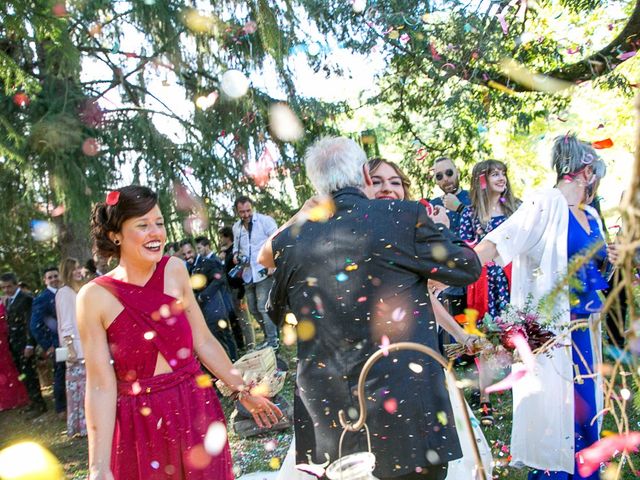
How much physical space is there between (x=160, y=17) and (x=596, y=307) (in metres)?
7.32

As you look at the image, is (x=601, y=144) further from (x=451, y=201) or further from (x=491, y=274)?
(x=451, y=201)

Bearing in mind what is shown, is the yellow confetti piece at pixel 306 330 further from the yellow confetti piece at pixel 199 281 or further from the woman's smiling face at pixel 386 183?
the yellow confetti piece at pixel 199 281

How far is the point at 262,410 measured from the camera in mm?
2738

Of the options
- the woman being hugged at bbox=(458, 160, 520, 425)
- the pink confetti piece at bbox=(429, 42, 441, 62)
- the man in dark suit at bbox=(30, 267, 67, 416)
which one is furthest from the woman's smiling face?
the man in dark suit at bbox=(30, 267, 67, 416)

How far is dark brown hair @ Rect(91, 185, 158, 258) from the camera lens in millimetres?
2785

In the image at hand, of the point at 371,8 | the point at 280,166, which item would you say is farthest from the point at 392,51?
the point at 280,166

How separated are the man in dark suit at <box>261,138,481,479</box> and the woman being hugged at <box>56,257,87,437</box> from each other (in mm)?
5078

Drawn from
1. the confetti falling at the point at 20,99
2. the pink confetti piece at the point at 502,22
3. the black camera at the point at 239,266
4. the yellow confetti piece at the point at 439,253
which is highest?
the confetti falling at the point at 20,99

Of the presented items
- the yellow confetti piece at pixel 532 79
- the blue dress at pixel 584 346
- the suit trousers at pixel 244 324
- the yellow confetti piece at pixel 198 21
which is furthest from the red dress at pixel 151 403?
the yellow confetti piece at pixel 198 21

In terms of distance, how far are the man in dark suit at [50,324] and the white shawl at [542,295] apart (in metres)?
5.72

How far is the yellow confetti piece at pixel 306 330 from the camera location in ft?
7.49

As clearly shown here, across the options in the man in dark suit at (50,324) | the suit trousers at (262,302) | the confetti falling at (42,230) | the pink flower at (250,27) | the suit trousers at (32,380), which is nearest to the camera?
the man in dark suit at (50,324)

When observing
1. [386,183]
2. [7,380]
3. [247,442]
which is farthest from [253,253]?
[386,183]

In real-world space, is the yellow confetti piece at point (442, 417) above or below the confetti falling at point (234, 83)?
below
